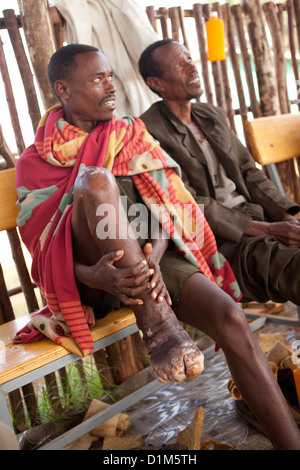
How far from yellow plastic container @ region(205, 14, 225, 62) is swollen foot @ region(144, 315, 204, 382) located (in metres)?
2.35

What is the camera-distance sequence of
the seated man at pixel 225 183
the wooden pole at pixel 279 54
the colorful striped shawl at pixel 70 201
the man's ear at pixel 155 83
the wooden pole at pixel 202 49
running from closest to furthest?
the colorful striped shawl at pixel 70 201 < the seated man at pixel 225 183 < the man's ear at pixel 155 83 < the wooden pole at pixel 202 49 < the wooden pole at pixel 279 54

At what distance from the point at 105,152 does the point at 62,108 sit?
44 centimetres

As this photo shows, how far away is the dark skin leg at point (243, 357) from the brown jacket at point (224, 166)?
0.67 meters

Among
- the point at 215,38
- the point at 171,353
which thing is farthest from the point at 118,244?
the point at 215,38

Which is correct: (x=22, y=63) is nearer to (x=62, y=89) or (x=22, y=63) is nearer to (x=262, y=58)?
(x=62, y=89)

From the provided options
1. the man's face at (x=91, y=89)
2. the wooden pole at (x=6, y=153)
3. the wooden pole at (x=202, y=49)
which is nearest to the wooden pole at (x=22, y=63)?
the wooden pole at (x=6, y=153)

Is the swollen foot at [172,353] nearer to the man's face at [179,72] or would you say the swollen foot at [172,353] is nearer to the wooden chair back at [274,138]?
the man's face at [179,72]

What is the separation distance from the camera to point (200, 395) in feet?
8.66

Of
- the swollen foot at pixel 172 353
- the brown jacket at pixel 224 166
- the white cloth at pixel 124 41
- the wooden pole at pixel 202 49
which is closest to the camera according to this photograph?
the swollen foot at pixel 172 353

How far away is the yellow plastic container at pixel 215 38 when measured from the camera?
331cm

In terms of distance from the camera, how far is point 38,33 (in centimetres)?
261

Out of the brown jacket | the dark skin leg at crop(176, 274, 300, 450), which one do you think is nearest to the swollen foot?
the dark skin leg at crop(176, 274, 300, 450)

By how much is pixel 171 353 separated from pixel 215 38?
2.50 meters

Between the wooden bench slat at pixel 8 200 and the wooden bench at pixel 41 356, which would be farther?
the wooden bench slat at pixel 8 200
